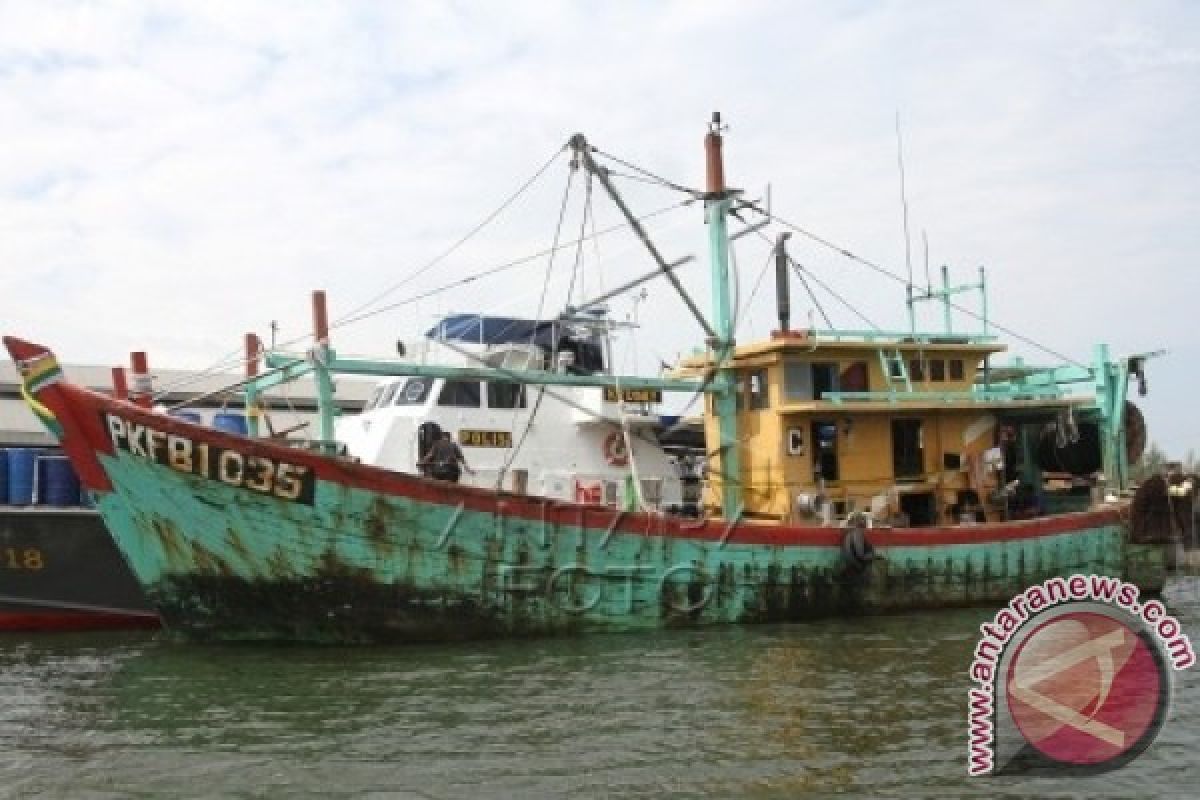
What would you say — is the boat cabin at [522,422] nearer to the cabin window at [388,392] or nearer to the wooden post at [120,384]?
the cabin window at [388,392]

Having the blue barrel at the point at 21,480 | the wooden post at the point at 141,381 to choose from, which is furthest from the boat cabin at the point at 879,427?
the blue barrel at the point at 21,480

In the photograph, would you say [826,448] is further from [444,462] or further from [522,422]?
[444,462]

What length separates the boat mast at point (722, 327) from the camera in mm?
16094

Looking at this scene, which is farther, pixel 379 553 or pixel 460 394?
pixel 460 394

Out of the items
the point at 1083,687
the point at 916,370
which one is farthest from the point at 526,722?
the point at 916,370

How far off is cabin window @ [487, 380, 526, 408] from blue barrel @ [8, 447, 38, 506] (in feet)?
20.7

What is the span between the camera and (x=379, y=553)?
12453mm

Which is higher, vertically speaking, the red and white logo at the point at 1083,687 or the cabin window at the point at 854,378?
the cabin window at the point at 854,378

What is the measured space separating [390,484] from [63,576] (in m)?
6.26

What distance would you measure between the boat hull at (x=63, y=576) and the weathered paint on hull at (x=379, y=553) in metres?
3.25

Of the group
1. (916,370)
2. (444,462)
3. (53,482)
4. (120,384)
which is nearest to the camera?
(444,462)

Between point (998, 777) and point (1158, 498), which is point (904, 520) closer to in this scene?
point (1158, 498)

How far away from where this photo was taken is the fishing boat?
12.2 meters

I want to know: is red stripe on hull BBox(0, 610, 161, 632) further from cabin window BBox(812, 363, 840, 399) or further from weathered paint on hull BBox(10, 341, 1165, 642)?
cabin window BBox(812, 363, 840, 399)
